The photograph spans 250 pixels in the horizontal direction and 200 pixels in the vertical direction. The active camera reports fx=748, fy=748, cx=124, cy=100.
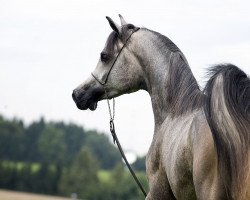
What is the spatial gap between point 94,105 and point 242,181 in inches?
161

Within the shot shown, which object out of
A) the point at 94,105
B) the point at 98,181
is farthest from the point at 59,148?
the point at 94,105

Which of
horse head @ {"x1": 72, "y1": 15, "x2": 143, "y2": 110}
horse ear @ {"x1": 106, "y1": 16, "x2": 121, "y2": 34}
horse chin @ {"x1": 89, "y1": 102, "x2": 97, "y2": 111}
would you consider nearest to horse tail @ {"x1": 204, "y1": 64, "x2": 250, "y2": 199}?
horse head @ {"x1": 72, "y1": 15, "x2": 143, "y2": 110}

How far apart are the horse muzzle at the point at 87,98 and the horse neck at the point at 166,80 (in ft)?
2.67

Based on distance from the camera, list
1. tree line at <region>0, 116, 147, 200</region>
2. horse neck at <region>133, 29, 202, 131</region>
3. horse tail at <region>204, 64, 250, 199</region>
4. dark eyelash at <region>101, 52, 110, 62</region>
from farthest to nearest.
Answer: tree line at <region>0, 116, 147, 200</region>, dark eyelash at <region>101, 52, 110, 62</region>, horse neck at <region>133, 29, 202, 131</region>, horse tail at <region>204, 64, 250, 199</region>

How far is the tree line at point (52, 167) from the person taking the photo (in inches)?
2286

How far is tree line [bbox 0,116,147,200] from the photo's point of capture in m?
58.1

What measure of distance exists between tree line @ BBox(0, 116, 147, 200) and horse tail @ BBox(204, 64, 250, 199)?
3822 centimetres

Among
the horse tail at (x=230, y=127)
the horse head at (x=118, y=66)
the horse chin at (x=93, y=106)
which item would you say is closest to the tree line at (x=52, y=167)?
the horse chin at (x=93, y=106)

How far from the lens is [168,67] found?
8859mm

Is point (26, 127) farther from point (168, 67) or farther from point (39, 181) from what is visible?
point (168, 67)

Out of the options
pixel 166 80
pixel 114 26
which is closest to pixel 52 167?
pixel 114 26

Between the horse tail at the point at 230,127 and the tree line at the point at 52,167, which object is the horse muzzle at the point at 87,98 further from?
the tree line at the point at 52,167

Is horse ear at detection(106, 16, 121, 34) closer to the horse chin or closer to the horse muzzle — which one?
the horse muzzle

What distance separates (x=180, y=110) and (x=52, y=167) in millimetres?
52658
